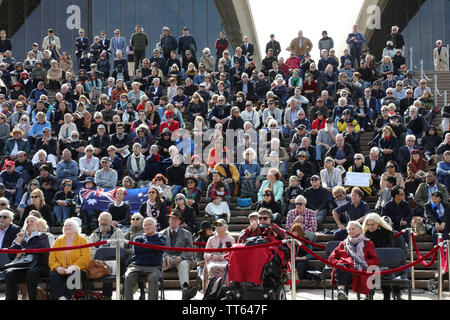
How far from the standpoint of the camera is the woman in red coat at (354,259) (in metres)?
9.65

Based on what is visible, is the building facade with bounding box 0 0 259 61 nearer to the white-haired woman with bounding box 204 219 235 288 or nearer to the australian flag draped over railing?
the australian flag draped over railing

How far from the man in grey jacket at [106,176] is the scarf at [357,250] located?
6.29 metres

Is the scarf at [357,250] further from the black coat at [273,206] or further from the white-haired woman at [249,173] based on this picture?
the white-haired woman at [249,173]

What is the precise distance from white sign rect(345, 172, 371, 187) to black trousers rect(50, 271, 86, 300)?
6635mm

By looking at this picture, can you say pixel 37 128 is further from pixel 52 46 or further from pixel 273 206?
pixel 52 46

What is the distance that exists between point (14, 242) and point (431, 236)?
747cm

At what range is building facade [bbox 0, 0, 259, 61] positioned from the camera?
106 ft

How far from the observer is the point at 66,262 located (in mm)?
9867

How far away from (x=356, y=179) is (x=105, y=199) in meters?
5.06

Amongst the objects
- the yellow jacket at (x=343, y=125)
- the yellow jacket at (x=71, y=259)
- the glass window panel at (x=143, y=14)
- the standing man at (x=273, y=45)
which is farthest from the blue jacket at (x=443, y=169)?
the glass window panel at (x=143, y=14)

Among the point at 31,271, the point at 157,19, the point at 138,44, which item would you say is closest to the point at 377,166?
the point at 31,271

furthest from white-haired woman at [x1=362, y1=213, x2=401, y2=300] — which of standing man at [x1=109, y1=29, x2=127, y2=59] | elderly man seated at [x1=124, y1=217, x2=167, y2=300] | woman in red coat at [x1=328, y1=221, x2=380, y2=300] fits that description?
standing man at [x1=109, y1=29, x2=127, y2=59]
